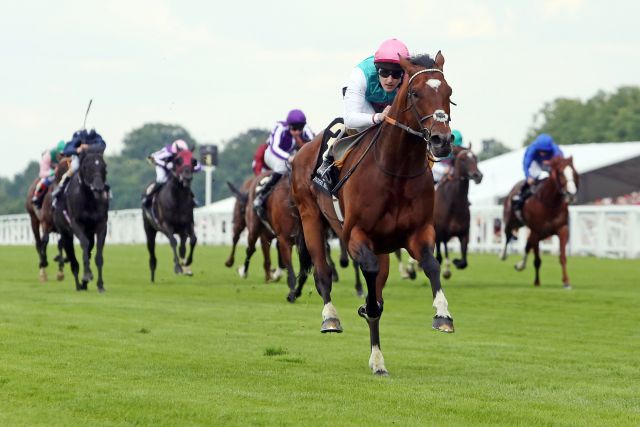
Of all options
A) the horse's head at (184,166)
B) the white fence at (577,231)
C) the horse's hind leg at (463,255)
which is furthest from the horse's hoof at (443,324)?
the white fence at (577,231)

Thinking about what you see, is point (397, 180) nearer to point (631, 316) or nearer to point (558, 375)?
point (558, 375)

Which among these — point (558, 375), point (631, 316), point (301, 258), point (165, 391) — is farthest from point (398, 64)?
point (631, 316)

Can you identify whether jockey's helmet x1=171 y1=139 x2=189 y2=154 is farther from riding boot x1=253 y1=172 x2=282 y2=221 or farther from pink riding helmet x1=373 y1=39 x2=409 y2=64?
pink riding helmet x1=373 y1=39 x2=409 y2=64

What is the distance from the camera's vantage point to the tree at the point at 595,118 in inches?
3575

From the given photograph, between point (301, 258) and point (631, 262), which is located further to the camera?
point (631, 262)

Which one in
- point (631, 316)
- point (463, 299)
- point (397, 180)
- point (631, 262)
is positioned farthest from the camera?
point (631, 262)

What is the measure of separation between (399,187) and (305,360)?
182 cm

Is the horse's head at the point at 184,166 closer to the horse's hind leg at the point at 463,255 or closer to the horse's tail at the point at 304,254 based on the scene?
the horse's hind leg at the point at 463,255

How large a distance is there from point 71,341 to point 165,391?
11.6 ft

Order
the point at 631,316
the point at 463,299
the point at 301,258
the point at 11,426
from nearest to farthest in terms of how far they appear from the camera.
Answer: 1. the point at 11,426
2. the point at 301,258
3. the point at 631,316
4. the point at 463,299

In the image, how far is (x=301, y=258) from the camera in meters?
14.5

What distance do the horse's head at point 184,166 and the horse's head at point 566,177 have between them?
21.5ft

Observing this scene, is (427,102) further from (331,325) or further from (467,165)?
(467,165)

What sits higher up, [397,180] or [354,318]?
[397,180]
